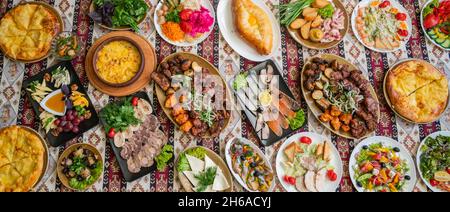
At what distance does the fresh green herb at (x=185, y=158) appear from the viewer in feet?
16.1

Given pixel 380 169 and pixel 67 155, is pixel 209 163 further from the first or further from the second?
pixel 380 169

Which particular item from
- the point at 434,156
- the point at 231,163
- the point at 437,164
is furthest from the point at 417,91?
the point at 231,163

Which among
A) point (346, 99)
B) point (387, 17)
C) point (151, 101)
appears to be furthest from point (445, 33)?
point (151, 101)

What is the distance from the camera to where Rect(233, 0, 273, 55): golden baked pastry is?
5215mm

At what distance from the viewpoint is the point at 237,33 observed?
5.41m

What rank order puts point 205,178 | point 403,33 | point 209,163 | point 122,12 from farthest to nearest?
point 403,33 < point 122,12 < point 209,163 < point 205,178

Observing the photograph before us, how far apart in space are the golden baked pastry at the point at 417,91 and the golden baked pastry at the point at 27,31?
447cm

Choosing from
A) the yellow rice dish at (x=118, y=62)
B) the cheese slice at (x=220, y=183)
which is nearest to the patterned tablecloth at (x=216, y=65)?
the cheese slice at (x=220, y=183)

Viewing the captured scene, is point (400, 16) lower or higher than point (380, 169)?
higher

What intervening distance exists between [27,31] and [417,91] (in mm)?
5136

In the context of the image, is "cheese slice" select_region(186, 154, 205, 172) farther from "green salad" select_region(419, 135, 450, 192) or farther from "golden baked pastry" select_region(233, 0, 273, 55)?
"green salad" select_region(419, 135, 450, 192)

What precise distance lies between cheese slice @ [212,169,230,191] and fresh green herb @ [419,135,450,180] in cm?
252

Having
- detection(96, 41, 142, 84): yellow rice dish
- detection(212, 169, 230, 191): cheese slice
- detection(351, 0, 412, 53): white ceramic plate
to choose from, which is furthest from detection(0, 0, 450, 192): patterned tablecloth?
detection(96, 41, 142, 84): yellow rice dish

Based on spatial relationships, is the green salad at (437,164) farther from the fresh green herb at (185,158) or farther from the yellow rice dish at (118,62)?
the yellow rice dish at (118,62)
